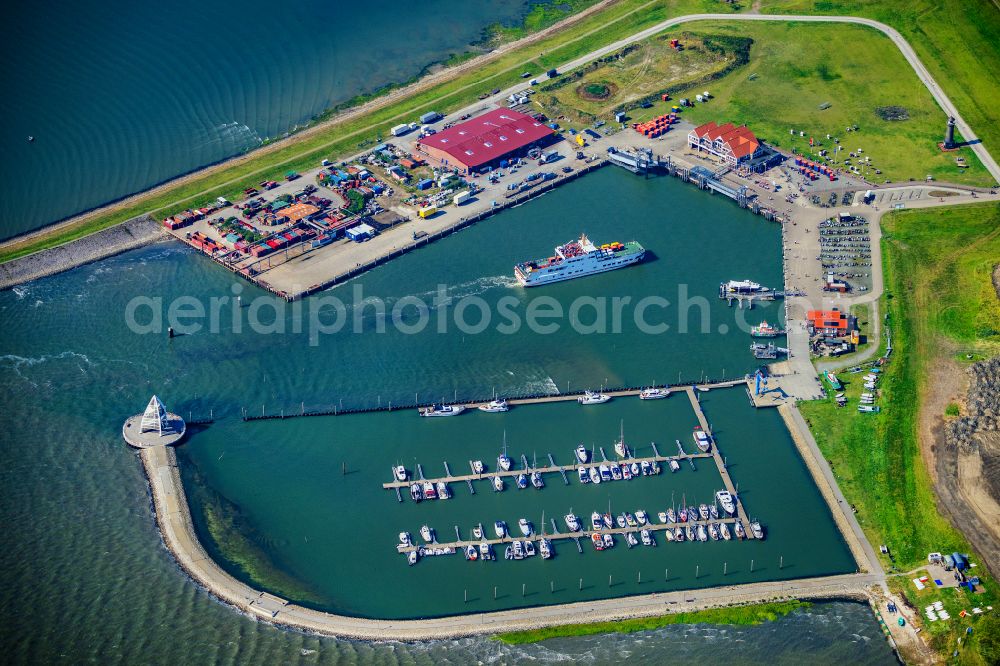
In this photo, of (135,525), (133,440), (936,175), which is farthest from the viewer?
(936,175)

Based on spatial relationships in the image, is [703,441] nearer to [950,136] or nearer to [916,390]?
[916,390]

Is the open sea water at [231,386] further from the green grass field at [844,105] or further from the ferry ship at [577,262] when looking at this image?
the green grass field at [844,105]

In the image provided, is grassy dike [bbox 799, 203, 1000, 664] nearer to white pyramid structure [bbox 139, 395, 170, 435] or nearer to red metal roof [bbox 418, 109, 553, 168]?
red metal roof [bbox 418, 109, 553, 168]

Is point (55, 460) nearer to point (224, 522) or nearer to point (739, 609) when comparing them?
point (224, 522)

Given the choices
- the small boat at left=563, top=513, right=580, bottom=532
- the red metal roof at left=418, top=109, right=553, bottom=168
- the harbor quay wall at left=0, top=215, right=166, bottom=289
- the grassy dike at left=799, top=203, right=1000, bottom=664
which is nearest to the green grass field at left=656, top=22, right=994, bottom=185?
the grassy dike at left=799, top=203, right=1000, bottom=664

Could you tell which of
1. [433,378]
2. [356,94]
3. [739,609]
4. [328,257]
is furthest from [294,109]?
[739,609]

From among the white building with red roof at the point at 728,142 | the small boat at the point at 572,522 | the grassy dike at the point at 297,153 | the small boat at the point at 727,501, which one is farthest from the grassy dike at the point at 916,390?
the grassy dike at the point at 297,153
